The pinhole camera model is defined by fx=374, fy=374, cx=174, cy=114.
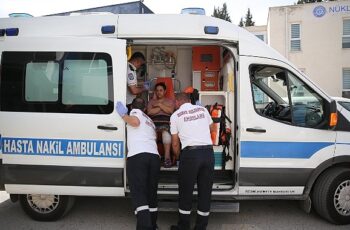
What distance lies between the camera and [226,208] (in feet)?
15.0

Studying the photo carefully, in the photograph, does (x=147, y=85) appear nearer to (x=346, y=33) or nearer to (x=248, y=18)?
(x=346, y=33)

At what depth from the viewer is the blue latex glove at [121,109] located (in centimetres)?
445

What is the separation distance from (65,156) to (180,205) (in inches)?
59.1

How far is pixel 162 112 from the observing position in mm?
5582

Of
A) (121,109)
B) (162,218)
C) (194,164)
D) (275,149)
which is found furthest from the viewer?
(162,218)

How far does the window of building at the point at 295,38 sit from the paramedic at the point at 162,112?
15.3 meters

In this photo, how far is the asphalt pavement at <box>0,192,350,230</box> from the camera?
477cm

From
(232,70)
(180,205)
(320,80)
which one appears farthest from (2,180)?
(320,80)

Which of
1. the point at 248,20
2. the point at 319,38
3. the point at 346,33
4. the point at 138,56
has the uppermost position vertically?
the point at 248,20

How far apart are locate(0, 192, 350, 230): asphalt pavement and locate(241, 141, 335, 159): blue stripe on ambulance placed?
95cm

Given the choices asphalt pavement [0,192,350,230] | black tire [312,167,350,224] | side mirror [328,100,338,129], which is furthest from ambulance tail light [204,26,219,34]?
asphalt pavement [0,192,350,230]

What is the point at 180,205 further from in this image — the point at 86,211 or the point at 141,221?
the point at 86,211

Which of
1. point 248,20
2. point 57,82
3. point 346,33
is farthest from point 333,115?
point 248,20

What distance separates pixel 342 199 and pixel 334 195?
135mm
